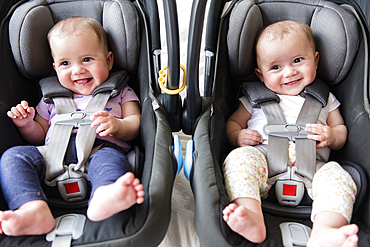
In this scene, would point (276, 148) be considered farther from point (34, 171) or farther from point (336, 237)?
point (34, 171)

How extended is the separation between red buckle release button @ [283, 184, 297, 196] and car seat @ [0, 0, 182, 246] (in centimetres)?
40

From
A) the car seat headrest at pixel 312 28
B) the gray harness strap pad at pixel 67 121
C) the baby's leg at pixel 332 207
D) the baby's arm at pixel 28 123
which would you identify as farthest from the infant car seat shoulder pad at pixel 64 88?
the baby's leg at pixel 332 207

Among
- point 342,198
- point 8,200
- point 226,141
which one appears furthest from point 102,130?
point 342,198

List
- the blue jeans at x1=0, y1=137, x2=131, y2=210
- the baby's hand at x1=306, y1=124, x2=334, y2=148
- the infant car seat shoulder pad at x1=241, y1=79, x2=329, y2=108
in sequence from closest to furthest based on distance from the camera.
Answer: the blue jeans at x1=0, y1=137, x2=131, y2=210, the baby's hand at x1=306, y1=124, x2=334, y2=148, the infant car seat shoulder pad at x1=241, y1=79, x2=329, y2=108

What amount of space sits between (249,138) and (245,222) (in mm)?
440

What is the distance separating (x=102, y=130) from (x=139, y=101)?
26 cm

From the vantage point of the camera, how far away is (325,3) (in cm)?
147

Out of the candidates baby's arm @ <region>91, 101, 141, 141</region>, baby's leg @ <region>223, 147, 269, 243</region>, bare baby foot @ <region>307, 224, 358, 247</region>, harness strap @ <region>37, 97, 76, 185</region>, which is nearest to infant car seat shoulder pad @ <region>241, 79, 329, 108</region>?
baby's leg @ <region>223, 147, 269, 243</region>

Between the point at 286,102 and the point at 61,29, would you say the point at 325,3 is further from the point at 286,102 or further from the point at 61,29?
the point at 61,29

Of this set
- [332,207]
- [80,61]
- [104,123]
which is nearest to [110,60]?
[80,61]

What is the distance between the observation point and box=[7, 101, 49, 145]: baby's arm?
1.28 meters

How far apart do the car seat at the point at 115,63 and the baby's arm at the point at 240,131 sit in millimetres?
281

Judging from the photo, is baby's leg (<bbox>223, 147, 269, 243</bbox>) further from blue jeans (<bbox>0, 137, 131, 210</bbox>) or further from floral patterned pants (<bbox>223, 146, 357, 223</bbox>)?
blue jeans (<bbox>0, 137, 131, 210</bbox>)

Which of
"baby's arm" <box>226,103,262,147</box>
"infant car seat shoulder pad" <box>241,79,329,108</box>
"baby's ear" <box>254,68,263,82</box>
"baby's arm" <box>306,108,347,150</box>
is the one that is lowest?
"baby's arm" <box>226,103,262,147</box>
